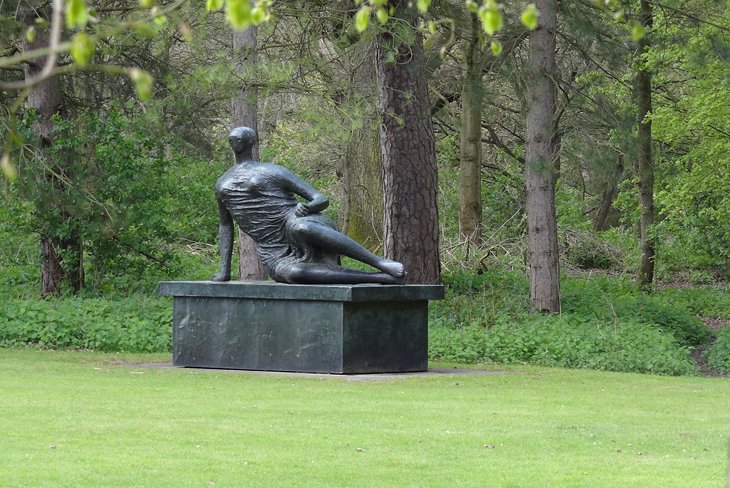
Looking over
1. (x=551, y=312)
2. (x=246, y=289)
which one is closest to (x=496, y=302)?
(x=551, y=312)

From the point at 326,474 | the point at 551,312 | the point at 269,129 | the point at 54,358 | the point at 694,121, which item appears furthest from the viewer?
the point at 269,129

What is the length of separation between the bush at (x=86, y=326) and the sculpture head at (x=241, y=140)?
3.94 m

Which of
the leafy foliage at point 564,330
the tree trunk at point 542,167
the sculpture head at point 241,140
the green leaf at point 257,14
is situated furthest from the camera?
the tree trunk at point 542,167

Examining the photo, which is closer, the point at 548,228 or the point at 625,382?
the point at 625,382

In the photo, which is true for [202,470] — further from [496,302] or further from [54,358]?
[496,302]

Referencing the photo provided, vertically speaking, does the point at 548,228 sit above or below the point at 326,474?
above

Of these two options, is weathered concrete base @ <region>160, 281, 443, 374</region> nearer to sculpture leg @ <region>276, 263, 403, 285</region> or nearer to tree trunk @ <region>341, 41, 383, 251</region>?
sculpture leg @ <region>276, 263, 403, 285</region>

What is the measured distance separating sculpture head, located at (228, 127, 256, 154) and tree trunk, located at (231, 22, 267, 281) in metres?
2.88

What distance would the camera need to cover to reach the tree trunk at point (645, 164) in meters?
25.7

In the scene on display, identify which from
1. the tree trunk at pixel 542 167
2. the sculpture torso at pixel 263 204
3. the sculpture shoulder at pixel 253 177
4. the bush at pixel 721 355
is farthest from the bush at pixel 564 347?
the sculpture shoulder at pixel 253 177

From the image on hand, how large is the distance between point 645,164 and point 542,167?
701cm

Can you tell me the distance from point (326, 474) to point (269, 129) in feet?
106

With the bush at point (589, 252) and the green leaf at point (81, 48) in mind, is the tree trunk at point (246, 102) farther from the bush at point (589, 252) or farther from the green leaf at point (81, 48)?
the green leaf at point (81, 48)

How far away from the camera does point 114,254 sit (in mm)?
21516
